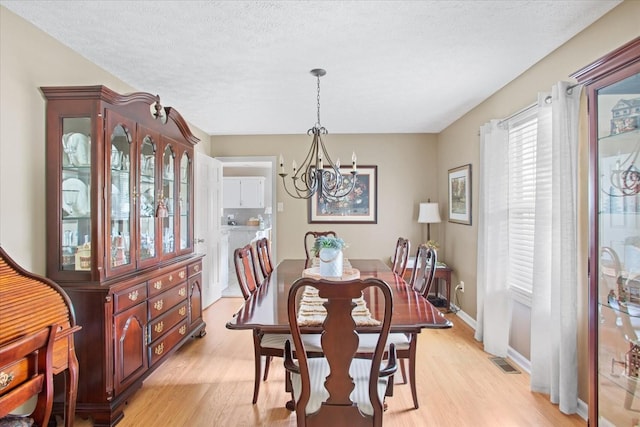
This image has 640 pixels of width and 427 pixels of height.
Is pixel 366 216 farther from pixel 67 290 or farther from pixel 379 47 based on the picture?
pixel 67 290

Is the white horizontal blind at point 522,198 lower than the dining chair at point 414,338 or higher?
higher

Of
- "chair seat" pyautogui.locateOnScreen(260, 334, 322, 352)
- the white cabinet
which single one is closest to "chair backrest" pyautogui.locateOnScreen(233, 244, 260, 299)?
"chair seat" pyautogui.locateOnScreen(260, 334, 322, 352)

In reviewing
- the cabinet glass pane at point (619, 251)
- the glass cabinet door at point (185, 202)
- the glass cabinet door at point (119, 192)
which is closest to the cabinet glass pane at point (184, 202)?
the glass cabinet door at point (185, 202)

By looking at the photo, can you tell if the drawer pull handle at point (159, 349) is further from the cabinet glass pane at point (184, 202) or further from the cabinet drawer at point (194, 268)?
the cabinet glass pane at point (184, 202)

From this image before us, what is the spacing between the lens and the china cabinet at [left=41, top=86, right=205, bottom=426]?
6.91 ft

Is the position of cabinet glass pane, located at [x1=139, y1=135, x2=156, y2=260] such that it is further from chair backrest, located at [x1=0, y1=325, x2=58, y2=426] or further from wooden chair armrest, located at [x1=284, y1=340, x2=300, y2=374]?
wooden chair armrest, located at [x1=284, y1=340, x2=300, y2=374]

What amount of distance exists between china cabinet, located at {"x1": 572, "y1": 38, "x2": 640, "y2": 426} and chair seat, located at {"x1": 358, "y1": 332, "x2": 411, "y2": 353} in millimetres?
937

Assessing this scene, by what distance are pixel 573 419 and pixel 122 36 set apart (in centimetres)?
369

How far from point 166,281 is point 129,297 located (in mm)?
520

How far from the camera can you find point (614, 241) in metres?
1.64

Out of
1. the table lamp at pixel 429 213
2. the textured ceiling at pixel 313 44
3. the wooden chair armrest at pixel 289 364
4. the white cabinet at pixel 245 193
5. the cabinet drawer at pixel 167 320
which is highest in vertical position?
the textured ceiling at pixel 313 44

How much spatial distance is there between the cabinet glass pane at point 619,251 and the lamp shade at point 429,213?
3.05m

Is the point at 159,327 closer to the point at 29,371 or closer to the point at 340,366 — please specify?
the point at 29,371

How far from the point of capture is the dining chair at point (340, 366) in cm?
139
